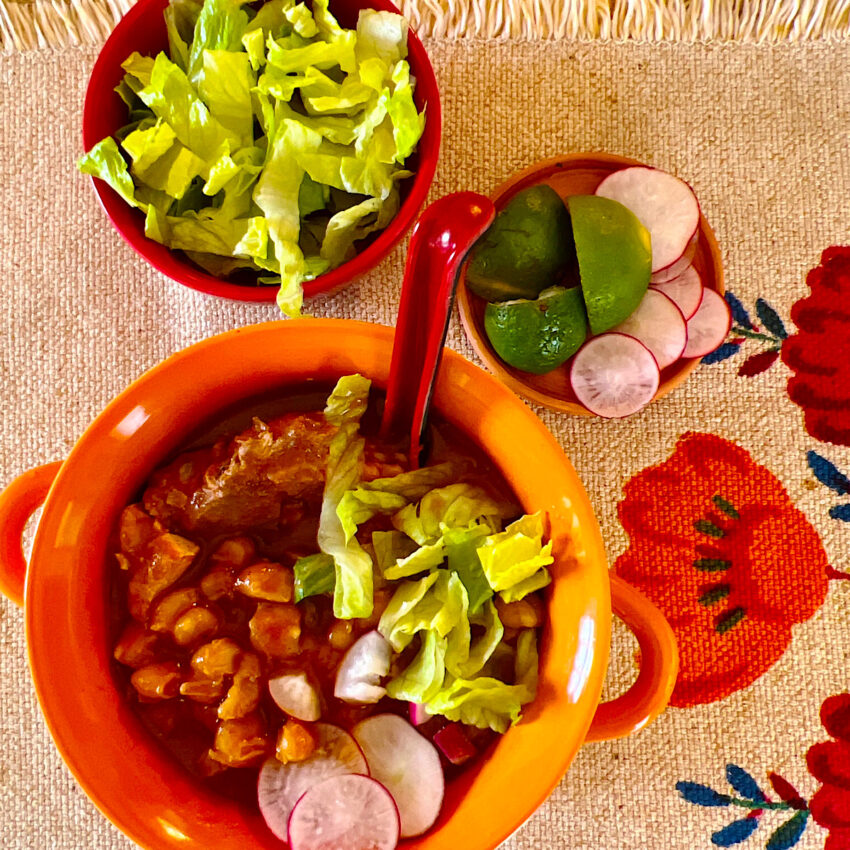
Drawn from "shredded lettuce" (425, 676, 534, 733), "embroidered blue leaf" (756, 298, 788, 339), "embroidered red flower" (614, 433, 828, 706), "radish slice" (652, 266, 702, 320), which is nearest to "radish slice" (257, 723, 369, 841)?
"shredded lettuce" (425, 676, 534, 733)

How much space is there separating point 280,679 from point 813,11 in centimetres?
110

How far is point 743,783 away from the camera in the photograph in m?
1.15

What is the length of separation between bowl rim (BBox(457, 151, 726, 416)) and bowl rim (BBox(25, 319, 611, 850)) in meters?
0.20

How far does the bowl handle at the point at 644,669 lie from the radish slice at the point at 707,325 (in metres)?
0.35

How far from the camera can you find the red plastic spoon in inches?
29.0

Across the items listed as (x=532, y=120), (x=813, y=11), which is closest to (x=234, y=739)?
(x=532, y=120)

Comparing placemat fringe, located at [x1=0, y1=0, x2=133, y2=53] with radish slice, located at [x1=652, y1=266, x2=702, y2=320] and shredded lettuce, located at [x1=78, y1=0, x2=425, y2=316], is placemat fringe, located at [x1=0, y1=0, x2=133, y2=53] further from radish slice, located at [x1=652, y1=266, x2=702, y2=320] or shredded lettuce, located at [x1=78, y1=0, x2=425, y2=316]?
radish slice, located at [x1=652, y1=266, x2=702, y2=320]

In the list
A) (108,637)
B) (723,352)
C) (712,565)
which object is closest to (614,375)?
(723,352)

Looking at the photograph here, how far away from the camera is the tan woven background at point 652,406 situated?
1142mm

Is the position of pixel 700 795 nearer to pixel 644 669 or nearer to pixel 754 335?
pixel 644 669

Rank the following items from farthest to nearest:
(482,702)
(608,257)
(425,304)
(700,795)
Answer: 1. (700,795)
2. (608,257)
3. (482,702)
4. (425,304)

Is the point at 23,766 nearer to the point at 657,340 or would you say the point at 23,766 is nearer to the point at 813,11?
the point at 657,340

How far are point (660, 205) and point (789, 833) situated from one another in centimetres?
81

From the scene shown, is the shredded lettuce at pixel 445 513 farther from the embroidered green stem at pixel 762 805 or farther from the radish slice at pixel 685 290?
the embroidered green stem at pixel 762 805
